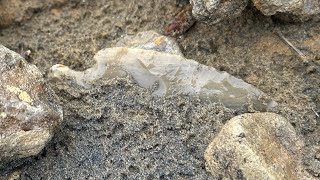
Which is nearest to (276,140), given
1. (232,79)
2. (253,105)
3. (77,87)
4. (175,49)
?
(253,105)

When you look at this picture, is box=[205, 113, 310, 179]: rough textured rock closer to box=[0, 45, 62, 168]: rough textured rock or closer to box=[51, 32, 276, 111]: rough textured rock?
box=[51, 32, 276, 111]: rough textured rock

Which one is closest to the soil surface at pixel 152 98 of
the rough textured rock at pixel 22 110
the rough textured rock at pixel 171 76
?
the rough textured rock at pixel 171 76

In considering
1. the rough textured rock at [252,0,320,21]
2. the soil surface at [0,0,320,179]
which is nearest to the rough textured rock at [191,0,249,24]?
the rough textured rock at [252,0,320,21]

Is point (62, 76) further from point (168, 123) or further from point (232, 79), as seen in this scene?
point (232, 79)

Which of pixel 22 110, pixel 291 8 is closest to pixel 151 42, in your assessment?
pixel 291 8

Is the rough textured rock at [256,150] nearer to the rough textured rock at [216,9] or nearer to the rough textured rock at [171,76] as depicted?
the rough textured rock at [171,76]
